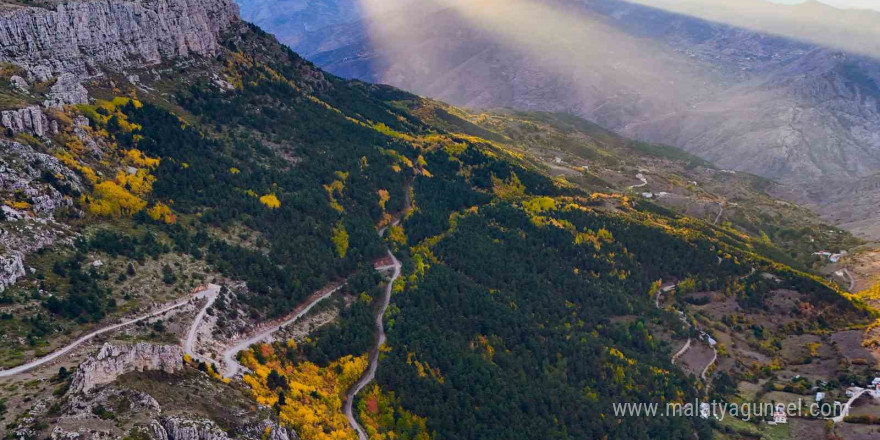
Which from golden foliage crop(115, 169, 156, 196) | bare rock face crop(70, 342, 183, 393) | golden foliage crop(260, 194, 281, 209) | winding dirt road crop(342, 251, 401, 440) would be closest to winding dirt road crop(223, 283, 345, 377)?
winding dirt road crop(342, 251, 401, 440)

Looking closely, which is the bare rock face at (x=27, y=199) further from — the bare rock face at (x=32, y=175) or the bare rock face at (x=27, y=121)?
the bare rock face at (x=27, y=121)

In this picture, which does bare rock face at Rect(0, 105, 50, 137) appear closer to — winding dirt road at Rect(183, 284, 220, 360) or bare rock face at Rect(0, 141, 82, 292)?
bare rock face at Rect(0, 141, 82, 292)

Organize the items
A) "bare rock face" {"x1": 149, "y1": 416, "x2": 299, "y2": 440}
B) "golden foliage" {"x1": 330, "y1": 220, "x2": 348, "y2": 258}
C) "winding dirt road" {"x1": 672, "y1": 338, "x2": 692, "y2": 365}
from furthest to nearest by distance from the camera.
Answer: "winding dirt road" {"x1": 672, "y1": 338, "x2": 692, "y2": 365} → "golden foliage" {"x1": 330, "y1": 220, "x2": 348, "y2": 258} → "bare rock face" {"x1": 149, "y1": 416, "x2": 299, "y2": 440}

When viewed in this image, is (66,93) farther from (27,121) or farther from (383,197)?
(383,197)

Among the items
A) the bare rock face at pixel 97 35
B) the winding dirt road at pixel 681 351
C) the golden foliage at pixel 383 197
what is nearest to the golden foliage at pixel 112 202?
the bare rock face at pixel 97 35

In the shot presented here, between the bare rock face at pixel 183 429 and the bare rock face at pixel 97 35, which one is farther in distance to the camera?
the bare rock face at pixel 97 35
